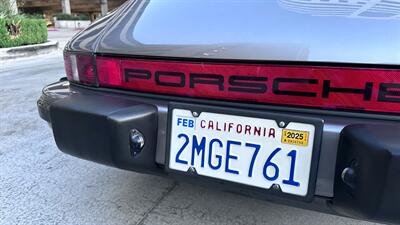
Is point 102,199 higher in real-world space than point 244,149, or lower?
lower

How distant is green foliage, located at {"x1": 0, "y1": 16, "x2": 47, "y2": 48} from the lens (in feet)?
30.2

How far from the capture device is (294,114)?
55.8 inches

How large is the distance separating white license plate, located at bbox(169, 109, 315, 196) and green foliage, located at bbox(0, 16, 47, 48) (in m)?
9.06

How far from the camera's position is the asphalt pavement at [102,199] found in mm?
2059

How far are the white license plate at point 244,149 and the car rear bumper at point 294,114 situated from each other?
0.17 feet

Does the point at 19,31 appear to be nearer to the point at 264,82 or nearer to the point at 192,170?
the point at 192,170

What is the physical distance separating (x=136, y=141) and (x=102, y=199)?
32.8 inches

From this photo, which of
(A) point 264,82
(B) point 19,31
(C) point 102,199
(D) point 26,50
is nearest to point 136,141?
(A) point 264,82

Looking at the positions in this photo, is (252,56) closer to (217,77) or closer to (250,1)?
(217,77)

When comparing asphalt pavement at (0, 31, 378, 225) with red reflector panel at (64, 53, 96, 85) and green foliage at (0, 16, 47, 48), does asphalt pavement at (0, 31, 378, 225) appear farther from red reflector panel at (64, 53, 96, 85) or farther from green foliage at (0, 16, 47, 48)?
green foliage at (0, 16, 47, 48)

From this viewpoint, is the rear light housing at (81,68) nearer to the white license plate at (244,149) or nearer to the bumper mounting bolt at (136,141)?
the bumper mounting bolt at (136,141)

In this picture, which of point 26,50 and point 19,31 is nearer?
point 26,50

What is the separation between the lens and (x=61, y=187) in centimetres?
244

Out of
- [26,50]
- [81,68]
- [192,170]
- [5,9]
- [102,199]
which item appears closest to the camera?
[192,170]
